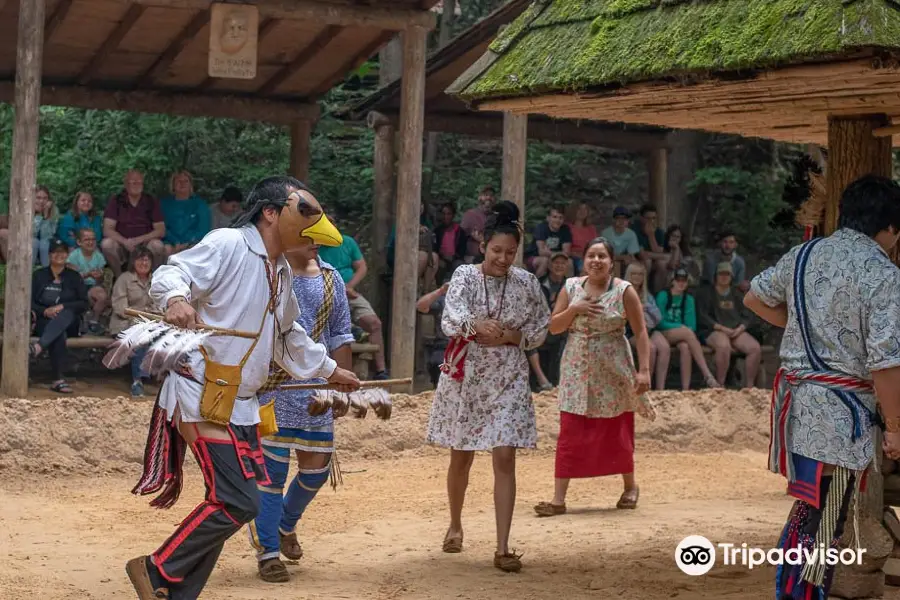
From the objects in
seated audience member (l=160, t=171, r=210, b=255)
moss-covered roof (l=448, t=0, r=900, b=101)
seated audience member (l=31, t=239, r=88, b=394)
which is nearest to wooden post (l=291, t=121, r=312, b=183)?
seated audience member (l=160, t=171, r=210, b=255)

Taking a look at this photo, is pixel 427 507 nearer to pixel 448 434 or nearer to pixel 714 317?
pixel 448 434

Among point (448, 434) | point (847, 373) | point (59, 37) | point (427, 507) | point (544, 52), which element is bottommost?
point (427, 507)

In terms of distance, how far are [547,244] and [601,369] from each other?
5248mm

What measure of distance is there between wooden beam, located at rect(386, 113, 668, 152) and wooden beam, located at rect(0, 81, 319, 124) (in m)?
1.24

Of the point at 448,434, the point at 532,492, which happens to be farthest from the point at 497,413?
the point at 532,492

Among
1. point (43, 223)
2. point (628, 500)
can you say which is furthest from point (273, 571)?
point (43, 223)

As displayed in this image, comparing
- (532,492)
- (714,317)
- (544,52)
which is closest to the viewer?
(544,52)

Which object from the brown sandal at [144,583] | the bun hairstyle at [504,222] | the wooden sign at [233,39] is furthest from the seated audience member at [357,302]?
the brown sandal at [144,583]

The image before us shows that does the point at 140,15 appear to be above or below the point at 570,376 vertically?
above

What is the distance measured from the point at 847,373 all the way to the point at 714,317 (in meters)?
9.53

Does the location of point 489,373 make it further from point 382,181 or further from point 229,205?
point 382,181

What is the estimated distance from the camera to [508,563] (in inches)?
298

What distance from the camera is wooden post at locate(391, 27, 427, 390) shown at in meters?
12.6

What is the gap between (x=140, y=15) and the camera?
1309 cm
